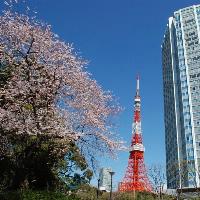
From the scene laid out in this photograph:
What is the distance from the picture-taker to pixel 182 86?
313 ft

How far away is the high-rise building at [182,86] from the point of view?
3438 inches

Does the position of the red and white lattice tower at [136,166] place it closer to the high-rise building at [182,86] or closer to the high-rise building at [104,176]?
the high-rise building at [104,176]

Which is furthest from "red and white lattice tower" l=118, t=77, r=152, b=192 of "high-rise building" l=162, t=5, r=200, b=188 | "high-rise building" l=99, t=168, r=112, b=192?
"high-rise building" l=162, t=5, r=200, b=188

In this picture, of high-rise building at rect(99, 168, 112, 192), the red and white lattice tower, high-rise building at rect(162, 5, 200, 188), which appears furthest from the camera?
high-rise building at rect(162, 5, 200, 188)

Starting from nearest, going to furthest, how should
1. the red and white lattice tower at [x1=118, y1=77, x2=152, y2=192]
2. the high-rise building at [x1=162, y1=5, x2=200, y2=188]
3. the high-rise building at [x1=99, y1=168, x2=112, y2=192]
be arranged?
1. the high-rise building at [x1=99, y1=168, x2=112, y2=192]
2. the red and white lattice tower at [x1=118, y1=77, x2=152, y2=192]
3. the high-rise building at [x1=162, y1=5, x2=200, y2=188]

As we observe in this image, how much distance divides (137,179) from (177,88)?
49137 millimetres

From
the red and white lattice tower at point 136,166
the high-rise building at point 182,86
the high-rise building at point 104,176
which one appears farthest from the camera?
the high-rise building at point 182,86

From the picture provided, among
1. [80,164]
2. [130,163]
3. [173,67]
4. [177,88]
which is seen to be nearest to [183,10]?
[173,67]

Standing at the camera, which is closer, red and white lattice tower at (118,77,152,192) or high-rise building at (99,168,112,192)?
high-rise building at (99,168,112,192)

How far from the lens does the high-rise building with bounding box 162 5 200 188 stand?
3438 inches

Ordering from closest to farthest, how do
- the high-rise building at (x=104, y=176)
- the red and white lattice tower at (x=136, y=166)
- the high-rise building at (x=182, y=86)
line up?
the high-rise building at (x=104, y=176) → the red and white lattice tower at (x=136, y=166) → the high-rise building at (x=182, y=86)

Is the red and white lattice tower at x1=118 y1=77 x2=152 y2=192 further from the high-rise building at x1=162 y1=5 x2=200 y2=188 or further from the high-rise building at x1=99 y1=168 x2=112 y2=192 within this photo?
the high-rise building at x1=162 y1=5 x2=200 y2=188

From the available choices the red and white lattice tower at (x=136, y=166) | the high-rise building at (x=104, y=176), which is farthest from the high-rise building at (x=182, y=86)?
the high-rise building at (x=104, y=176)

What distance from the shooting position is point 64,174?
1945cm
